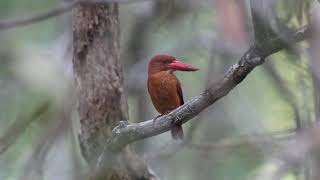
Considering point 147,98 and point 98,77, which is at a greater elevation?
point 98,77

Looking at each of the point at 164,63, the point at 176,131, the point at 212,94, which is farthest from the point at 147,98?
the point at 212,94

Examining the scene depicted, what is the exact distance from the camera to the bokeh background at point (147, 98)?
2.74m

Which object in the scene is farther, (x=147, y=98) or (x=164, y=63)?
(x=147, y=98)

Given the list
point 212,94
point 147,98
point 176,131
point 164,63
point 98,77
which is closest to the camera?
point 212,94

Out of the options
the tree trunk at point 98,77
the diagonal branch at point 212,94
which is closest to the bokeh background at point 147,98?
the tree trunk at point 98,77

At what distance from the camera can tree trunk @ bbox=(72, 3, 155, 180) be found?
282 centimetres

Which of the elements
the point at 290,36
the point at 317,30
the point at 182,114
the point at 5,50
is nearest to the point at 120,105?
the point at 182,114

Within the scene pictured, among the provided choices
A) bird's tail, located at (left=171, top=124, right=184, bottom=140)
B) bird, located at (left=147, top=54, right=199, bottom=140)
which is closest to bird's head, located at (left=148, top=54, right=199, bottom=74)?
bird, located at (left=147, top=54, right=199, bottom=140)

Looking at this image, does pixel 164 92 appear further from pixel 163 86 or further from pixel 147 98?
pixel 147 98

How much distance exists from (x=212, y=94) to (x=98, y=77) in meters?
1.01

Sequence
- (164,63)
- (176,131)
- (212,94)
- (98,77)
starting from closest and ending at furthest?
(212,94) < (176,131) < (164,63) < (98,77)

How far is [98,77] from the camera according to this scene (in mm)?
2834

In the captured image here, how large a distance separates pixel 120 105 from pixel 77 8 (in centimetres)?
41

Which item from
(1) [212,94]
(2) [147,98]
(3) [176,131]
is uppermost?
(1) [212,94]
